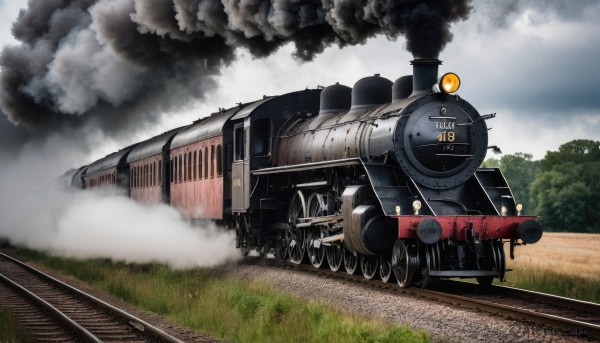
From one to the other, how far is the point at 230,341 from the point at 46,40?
19550 millimetres

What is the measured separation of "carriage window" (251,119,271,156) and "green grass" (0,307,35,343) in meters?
8.62

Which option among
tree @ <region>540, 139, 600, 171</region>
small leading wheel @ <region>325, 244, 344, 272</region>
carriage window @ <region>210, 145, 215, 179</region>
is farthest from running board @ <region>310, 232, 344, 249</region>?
tree @ <region>540, 139, 600, 171</region>

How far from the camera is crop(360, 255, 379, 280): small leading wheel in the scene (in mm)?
14164

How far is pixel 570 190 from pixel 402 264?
2420 inches

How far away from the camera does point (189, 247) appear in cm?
2170

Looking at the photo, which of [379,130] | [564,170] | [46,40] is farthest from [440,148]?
[564,170]

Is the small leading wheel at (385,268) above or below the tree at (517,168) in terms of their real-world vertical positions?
below

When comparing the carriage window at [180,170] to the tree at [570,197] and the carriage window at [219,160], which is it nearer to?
the carriage window at [219,160]

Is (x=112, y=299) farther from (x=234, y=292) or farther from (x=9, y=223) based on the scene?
(x=9, y=223)

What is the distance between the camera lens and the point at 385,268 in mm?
13922

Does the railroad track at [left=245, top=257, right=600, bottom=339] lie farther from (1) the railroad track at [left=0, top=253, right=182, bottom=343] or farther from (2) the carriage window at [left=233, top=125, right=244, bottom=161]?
(2) the carriage window at [left=233, top=125, right=244, bottom=161]

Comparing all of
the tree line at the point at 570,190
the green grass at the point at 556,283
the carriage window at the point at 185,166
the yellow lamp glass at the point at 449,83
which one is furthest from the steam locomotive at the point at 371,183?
the tree line at the point at 570,190

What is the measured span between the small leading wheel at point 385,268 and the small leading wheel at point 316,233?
5.99 feet

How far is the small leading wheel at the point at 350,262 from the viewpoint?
15000 millimetres
